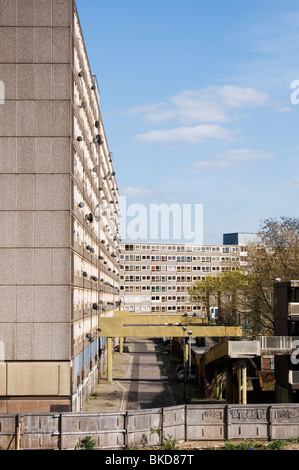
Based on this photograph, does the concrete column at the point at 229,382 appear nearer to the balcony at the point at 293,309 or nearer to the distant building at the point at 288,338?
the distant building at the point at 288,338

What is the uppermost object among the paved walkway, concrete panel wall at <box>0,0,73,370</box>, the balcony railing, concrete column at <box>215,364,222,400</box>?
concrete panel wall at <box>0,0,73,370</box>

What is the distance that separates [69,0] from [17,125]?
875cm

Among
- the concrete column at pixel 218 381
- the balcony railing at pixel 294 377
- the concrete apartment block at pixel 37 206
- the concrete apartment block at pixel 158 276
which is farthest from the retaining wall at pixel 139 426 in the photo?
the concrete apartment block at pixel 158 276

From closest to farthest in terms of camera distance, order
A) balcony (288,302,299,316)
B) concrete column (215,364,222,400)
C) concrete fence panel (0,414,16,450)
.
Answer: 1. concrete fence panel (0,414,16,450)
2. balcony (288,302,299,316)
3. concrete column (215,364,222,400)

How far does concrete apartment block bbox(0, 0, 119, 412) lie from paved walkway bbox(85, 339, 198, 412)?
10.6 meters

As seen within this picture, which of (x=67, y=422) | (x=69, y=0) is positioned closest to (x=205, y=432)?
(x=67, y=422)

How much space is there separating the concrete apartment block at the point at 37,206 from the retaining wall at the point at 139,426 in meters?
7.33

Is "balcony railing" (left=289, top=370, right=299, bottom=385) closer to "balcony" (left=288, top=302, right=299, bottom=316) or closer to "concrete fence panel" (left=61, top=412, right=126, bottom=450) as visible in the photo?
"balcony" (left=288, top=302, right=299, bottom=316)

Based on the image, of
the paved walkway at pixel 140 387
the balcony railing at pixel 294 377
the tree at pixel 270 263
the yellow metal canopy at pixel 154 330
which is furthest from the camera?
the tree at pixel 270 263

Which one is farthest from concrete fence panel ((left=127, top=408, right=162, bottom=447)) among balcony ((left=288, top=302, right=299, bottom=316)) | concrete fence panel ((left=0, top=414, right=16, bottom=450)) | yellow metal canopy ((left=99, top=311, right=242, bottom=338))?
yellow metal canopy ((left=99, top=311, right=242, bottom=338))

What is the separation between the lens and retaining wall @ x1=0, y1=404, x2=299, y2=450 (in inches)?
1247

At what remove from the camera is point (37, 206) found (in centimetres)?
3991

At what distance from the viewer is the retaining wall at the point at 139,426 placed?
31672 mm

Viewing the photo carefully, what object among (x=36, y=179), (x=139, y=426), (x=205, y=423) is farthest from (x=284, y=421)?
(x=36, y=179)
